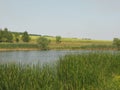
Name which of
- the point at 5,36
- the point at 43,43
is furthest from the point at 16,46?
the point at 5,36

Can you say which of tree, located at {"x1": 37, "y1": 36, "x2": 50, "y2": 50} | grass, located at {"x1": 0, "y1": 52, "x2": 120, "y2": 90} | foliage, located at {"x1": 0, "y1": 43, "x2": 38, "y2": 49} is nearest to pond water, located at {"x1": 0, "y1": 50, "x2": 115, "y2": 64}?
grass, located at {"x1": 0, "y1": 52, "x2": 120, "y2": 90}

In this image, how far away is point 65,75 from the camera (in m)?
10.9

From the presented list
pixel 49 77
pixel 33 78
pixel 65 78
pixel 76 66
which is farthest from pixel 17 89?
pixel 76 66

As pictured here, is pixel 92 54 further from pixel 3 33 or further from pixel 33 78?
pixel 3 33

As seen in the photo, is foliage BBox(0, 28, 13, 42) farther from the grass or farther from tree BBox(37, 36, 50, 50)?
the grass

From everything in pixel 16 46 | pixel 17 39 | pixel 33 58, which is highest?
pixel 33 58

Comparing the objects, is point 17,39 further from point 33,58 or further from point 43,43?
point 33,58

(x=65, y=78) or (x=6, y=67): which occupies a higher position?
(x=6, y=67)

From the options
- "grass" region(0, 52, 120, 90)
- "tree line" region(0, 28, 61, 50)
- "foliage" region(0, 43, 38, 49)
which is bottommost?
"foliage" region(0, 43, 38, 49)

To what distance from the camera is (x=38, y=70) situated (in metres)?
9.30

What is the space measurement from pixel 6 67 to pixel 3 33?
68.7 meters

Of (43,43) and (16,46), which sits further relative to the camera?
(43,43)

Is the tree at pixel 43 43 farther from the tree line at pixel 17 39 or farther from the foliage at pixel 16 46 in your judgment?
the foliage at pixel 16 46

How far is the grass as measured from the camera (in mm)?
8328
